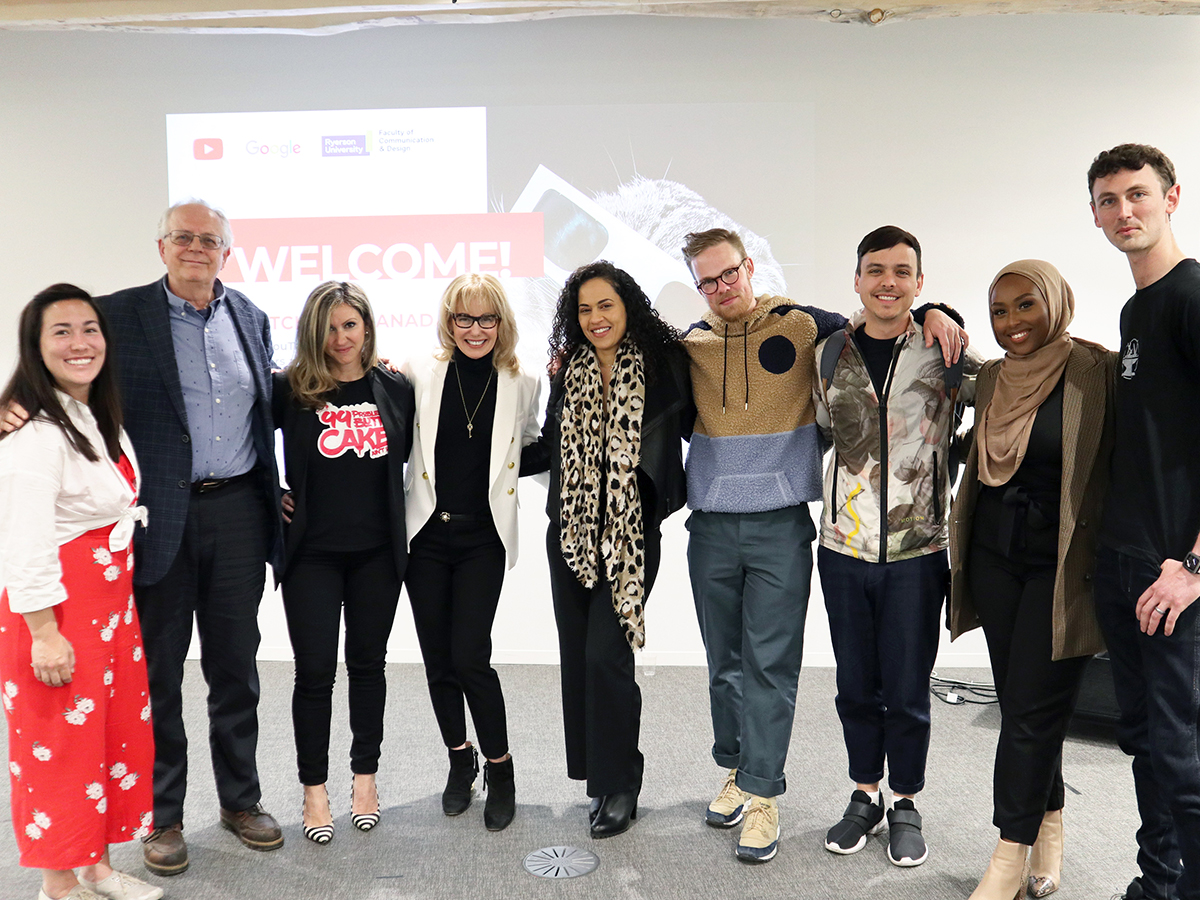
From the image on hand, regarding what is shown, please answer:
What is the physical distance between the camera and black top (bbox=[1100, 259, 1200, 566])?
5.87 feet

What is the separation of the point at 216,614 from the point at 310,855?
0.75 metres

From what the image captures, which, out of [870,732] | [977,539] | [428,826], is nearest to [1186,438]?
[977,539]

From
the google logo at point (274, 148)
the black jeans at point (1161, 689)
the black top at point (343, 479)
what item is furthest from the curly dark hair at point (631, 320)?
the google logo at point (274, 148)

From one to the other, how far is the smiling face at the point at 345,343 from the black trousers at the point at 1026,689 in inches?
72.7

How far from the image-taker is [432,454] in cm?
259

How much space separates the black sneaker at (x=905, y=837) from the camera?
2.40 metres

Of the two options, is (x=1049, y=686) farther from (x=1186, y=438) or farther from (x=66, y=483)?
(x=66, y=483)

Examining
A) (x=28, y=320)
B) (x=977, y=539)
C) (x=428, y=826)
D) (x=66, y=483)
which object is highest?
(x=28, y=320)

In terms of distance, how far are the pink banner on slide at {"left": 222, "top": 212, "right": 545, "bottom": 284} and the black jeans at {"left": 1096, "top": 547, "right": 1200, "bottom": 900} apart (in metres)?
3.11

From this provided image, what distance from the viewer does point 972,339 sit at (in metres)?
4.41

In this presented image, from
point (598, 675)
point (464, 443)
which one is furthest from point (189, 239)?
point (598, 675)

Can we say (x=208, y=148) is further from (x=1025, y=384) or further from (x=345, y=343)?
(x=1025, y=384)

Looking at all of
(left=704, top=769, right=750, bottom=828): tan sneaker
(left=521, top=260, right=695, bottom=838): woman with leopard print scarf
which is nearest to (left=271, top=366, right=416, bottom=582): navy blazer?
(left=521, top=260, right=695, bottom=838): woman with leopard print scarf

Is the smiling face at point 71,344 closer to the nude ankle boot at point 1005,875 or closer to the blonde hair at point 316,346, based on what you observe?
the blonde hair at point 316,346
